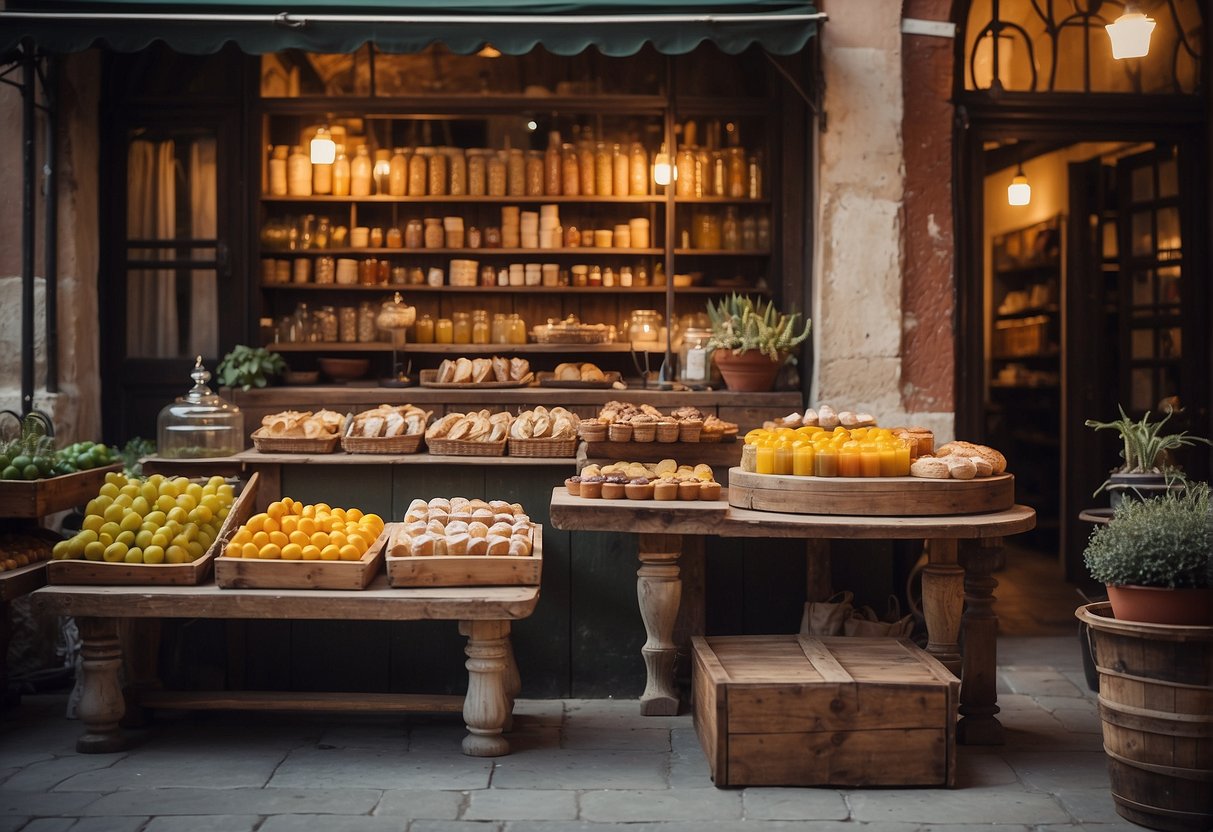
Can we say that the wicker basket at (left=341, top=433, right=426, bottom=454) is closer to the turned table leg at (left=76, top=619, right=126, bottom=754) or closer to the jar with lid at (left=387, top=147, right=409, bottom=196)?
the turned table leg at (left=76, top=619, right=126, bottom=754)

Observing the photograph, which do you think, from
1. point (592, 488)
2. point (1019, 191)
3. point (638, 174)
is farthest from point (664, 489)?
point (1019, 191)

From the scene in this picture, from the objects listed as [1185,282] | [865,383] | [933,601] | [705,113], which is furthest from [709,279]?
[933,601]

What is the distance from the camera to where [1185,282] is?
664 cm

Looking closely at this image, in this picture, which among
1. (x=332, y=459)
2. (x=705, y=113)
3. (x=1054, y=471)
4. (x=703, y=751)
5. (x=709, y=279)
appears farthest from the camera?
(x=1054, y=471)

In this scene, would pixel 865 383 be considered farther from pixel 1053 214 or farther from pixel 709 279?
pixel 1053 214

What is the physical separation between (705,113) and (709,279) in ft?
3.42

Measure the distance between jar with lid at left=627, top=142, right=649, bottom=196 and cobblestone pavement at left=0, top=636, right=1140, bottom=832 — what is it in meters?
3.45

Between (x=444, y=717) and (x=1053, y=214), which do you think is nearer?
(x=444, y=717)

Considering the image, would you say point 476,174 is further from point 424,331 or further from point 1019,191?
point 1019,191

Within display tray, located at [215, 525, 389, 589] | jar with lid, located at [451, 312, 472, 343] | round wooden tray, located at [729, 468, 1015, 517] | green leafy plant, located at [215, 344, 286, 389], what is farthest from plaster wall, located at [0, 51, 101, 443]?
round wooden tray, located at [729, 468, 1015, 517]

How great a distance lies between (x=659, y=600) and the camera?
480 centimetres

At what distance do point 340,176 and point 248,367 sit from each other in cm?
151

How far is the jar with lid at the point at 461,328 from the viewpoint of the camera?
736 centimetres

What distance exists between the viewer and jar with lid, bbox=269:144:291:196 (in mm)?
7215
